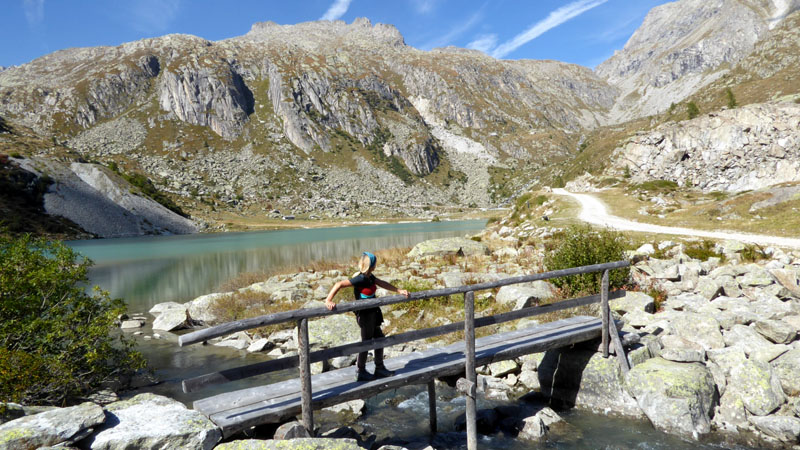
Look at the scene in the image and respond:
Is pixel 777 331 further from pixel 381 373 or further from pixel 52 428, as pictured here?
pixel 52 428

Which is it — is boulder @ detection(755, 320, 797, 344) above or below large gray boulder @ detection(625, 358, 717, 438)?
above

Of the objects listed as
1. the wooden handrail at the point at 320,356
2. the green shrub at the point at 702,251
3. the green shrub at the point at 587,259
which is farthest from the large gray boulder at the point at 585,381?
the green shrub at the point at 702,251

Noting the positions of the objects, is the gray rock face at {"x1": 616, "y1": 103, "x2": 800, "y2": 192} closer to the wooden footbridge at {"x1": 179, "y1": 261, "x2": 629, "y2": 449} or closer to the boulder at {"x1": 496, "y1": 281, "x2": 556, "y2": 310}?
the boulder at {"x1": 496, "y1": 281, "x2": 556, "y2": 310}

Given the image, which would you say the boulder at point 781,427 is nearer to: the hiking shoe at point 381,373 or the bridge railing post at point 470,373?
the bridge railing post at point 470,373

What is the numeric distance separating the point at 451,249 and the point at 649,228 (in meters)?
15.4

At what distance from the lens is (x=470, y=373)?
868 cm

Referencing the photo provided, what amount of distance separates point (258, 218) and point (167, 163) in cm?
6518

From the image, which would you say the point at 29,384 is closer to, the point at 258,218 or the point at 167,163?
the point at 258,218

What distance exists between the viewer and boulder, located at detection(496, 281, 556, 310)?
51.3ft

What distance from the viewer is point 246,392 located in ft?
25.1

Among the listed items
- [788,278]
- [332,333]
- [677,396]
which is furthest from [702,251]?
[332,333]

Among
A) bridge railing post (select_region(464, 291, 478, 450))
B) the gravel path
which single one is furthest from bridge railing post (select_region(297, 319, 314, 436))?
the gravel path

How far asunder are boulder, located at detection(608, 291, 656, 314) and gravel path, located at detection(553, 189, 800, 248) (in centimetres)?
1230

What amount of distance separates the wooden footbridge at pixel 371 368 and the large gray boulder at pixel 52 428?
1.48 m
